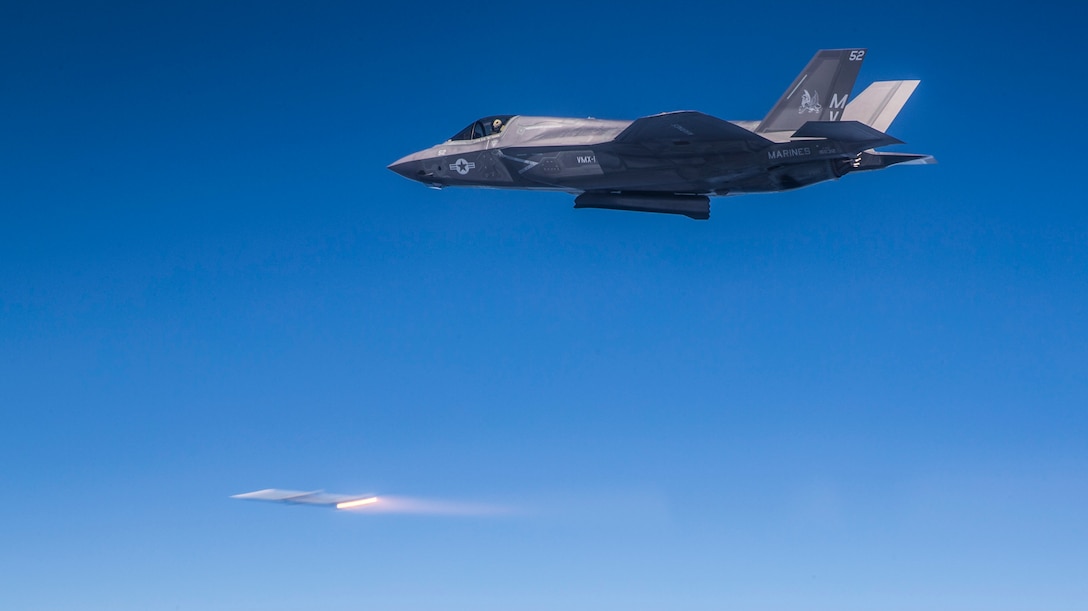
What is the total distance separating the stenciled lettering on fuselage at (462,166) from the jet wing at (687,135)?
658 cm

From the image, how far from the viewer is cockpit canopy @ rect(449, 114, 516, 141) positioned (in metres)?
38.0

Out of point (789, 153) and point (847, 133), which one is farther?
point (789, 153)

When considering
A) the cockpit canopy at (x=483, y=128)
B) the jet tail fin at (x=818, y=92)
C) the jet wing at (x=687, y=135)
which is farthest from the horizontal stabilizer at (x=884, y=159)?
the cockpit canopy at (x=483, y=128)

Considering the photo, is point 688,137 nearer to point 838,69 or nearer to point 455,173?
point 838,69

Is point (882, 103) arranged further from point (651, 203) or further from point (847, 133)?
point (651, 203)

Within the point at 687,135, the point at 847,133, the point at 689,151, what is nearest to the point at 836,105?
the point at 847,133

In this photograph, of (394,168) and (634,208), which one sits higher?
(394,168)

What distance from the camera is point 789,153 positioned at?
32.8m

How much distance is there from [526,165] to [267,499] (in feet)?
51.0

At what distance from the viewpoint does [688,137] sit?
107ft

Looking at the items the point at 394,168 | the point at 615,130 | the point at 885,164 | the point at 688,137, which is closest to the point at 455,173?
the point at 394,168

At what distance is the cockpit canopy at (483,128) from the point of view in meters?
38.0

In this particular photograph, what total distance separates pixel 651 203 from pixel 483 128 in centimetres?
723

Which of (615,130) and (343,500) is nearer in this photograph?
→ (343,500)
